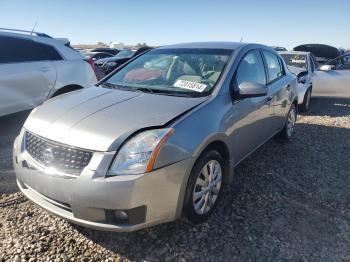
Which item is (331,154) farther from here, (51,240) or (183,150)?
(51,240)

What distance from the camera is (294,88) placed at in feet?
17.6

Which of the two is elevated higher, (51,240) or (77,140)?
(77,140)

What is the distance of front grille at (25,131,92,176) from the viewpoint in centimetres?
236

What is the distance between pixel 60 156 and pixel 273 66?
3359 mm

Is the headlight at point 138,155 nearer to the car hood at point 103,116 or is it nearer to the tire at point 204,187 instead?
the car hood at point 103,116

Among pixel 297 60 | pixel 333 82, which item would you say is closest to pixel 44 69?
pixel 297 60

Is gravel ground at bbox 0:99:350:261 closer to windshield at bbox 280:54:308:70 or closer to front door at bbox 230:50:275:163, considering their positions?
front door at bbox 230:50:275:163

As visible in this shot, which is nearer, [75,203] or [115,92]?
[75,203]

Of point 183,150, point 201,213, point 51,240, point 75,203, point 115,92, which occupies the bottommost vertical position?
point 51,240

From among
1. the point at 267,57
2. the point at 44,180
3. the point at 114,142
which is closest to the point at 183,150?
the point at 114,142

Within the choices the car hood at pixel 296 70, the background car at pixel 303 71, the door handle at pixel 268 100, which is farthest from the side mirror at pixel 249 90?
the car hood at pixel 296 70

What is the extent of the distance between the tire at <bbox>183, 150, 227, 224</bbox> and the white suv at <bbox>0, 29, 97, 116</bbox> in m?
3.58

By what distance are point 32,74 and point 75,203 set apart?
357 cm

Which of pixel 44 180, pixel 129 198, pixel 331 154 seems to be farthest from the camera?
pixel 331 154
